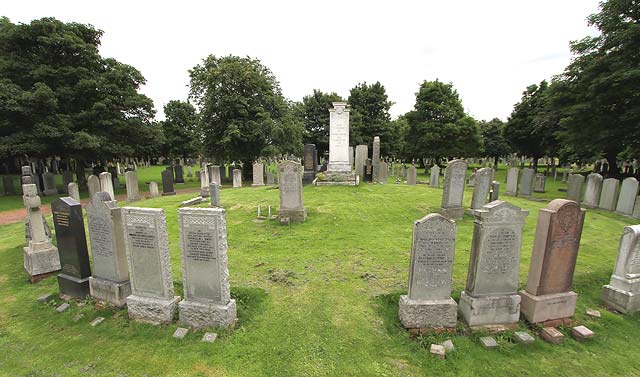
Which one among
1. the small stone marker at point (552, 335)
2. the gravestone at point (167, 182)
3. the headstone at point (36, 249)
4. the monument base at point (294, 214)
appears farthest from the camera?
the gravestone at point (167, 182)

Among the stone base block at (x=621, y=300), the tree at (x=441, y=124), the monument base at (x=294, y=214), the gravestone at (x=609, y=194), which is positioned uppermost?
the tree at (x=441, y=124)

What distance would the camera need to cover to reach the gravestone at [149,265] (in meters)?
4.41

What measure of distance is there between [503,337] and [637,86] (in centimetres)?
1773

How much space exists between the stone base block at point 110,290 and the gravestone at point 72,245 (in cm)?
25

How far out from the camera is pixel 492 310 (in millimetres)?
4262

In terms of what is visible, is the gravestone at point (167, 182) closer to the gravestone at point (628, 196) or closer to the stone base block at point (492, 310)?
the stone base block at point (492, 310)

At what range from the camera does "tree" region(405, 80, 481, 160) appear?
97.3 ft

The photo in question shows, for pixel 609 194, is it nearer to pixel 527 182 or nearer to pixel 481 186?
pixel 527 182

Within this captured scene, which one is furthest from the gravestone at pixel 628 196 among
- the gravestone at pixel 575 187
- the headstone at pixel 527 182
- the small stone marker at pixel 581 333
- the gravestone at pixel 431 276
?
the gravestone at pixel 431 276

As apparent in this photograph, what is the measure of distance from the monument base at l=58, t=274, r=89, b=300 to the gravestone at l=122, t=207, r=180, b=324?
1.29 m

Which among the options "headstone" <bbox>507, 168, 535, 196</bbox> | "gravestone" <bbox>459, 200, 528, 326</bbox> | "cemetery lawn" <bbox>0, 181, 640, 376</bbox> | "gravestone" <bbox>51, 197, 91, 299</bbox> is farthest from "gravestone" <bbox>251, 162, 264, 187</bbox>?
"gravestone" <bbox>459, 200, 528, 326</bbox>

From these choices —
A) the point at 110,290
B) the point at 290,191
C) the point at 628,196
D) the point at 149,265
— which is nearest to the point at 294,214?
the point at 290,191

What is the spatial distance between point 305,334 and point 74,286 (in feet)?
14.7

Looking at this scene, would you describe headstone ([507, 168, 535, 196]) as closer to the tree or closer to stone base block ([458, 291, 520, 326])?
stone base block ([458, 291, 520, 326])
